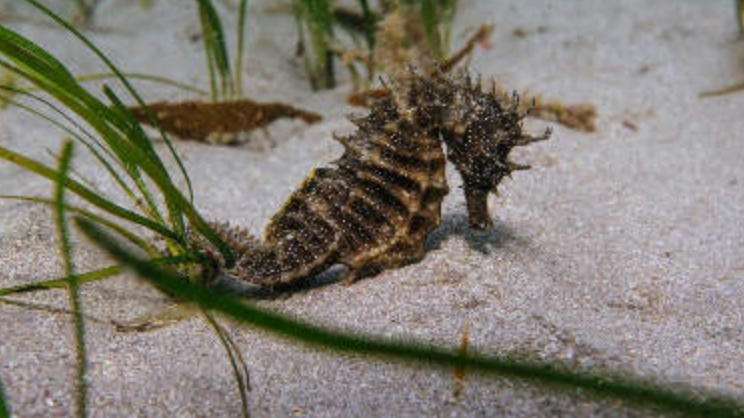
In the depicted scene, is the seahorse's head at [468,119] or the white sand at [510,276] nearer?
the white sand at [510,276]

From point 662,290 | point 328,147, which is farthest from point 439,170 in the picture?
point 328,147

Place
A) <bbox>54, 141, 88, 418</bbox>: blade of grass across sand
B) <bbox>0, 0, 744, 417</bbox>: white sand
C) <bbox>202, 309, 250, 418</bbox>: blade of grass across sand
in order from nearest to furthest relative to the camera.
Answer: <bbox>54, 141, 88, 418</bbox>: blade of grass across sand < <bbox>202, 309, 250, 418</bbox>: blade of grass across sand < <bbox>0, 0, 744, 417</bbox>: white sand

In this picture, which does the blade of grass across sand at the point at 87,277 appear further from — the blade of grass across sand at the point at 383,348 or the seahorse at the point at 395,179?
the blade of grass across sand at the point at 383,348

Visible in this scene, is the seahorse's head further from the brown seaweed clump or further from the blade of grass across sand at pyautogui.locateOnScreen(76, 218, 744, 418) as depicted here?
the brown seaweed clump

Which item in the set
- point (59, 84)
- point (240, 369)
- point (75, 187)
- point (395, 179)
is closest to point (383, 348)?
point (240, 369)

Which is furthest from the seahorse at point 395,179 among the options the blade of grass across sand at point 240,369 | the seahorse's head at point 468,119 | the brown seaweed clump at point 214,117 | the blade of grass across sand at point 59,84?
the brown seaweed clump at point 214,117

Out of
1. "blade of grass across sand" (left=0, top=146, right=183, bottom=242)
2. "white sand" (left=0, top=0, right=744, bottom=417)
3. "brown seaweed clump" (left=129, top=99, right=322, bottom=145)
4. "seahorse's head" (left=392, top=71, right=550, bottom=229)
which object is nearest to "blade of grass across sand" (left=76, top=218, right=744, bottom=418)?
"white sand" (left=0, top=0, right=744, bottom=417)

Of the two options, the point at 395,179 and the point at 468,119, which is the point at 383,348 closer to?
the point at 395,179
